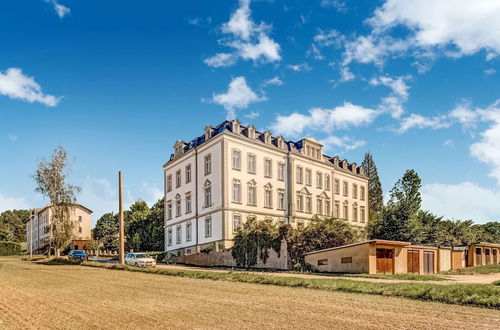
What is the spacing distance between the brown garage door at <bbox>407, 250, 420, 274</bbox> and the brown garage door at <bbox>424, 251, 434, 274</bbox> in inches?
59.7

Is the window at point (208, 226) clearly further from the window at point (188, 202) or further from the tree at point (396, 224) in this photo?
the tree at point (396, 224)

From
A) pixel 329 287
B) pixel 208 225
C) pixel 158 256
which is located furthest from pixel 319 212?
pixel 329 287

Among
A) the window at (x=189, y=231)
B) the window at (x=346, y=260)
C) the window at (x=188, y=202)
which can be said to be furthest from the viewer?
the window at (x=188, y=202)

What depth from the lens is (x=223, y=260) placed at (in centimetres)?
4822

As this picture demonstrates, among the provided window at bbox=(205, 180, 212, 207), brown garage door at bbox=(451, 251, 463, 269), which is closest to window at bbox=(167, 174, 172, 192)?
window at bbox=(205, 180, 212, 207)

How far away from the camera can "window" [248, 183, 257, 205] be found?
5459 centimetres

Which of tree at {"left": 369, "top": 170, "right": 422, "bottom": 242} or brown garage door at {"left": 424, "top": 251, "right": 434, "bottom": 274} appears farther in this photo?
tree at {"left": 369, "top": 170, "right": 422, "bottom": 242}

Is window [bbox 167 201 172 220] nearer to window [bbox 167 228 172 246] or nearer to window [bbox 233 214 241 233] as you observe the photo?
window [bbox 167 228 172 246]

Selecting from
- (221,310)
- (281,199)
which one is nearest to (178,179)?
(281,199)

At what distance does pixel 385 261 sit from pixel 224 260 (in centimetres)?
1660

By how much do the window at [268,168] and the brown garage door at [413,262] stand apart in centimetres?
2051

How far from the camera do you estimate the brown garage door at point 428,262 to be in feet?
138

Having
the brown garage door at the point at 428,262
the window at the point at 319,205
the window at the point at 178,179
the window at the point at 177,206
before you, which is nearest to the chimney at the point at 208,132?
the window at the point at 178,179

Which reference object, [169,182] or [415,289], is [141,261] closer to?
[169,182]
